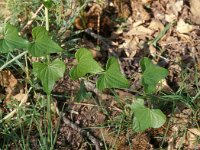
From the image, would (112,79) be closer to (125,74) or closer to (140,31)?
(125,74)

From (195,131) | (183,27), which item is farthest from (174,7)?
Answer: (195,131)

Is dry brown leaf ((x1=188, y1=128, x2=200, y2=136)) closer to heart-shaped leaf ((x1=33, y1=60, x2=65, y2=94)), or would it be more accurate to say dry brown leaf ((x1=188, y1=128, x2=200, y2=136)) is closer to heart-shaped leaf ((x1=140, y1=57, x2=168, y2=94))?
heart-shaped leaf ((x1=140, y1=57, x2=168, y2=94))

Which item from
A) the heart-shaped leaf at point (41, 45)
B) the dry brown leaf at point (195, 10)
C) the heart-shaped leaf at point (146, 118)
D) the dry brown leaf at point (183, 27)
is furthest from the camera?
the dry brown leaf at point (195, 10)

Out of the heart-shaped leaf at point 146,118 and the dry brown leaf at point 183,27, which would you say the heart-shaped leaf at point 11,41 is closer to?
the heart-shaped leaf at point 146,118

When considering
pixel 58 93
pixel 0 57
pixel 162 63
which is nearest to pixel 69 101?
pixel 58 93

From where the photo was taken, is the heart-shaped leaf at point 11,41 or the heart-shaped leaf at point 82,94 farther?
the heart-shaped leaf at point 82,94

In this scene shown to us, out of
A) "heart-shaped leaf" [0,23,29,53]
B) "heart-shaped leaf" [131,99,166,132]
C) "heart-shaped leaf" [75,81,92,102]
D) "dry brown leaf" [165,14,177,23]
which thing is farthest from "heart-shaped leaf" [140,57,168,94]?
"dry brown leaf" [165,14,177,23]

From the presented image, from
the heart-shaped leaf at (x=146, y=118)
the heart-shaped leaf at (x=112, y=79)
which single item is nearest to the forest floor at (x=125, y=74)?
the heart-shaped leaf at (x=146, y=118)
